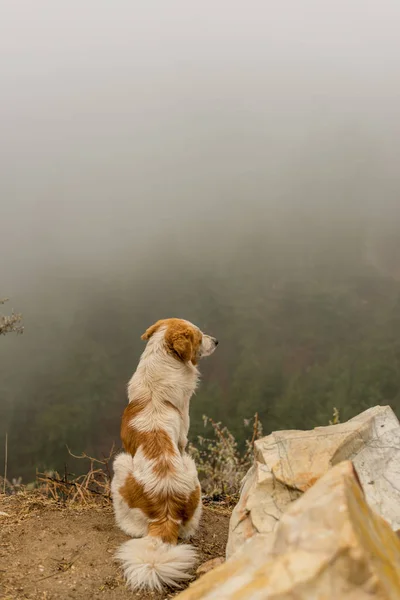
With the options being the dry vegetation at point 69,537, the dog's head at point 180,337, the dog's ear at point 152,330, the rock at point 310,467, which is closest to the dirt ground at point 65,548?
the dry vegetation at point 69,537

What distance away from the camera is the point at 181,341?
5.79m

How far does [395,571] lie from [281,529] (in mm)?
533

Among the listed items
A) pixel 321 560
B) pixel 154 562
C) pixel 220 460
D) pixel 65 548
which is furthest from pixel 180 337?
pixel 220 460

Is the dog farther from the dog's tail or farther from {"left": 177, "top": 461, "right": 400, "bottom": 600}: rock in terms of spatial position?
{"left": 177, "top": 461, "right": 400, "bottom": 600}: rock

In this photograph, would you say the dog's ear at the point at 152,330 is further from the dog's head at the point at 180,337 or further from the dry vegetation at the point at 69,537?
the dry vegetation at the point at 69,537

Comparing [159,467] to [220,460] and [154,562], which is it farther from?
[220,460]

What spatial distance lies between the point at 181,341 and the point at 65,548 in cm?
243

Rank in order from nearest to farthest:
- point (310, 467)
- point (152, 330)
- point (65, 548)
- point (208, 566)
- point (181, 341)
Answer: point (310, 467), point (208, 566), point (65, 548), point (181, 341), point (152, 330)

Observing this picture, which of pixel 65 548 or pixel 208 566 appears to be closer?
pixel 208 566

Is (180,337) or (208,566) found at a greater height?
(180,337)

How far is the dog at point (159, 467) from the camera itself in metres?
4.48

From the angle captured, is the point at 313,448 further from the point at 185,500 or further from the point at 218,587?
the point at 218,587

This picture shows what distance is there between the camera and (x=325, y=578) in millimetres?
2098

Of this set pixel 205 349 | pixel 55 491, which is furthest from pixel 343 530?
pixel 55 491
